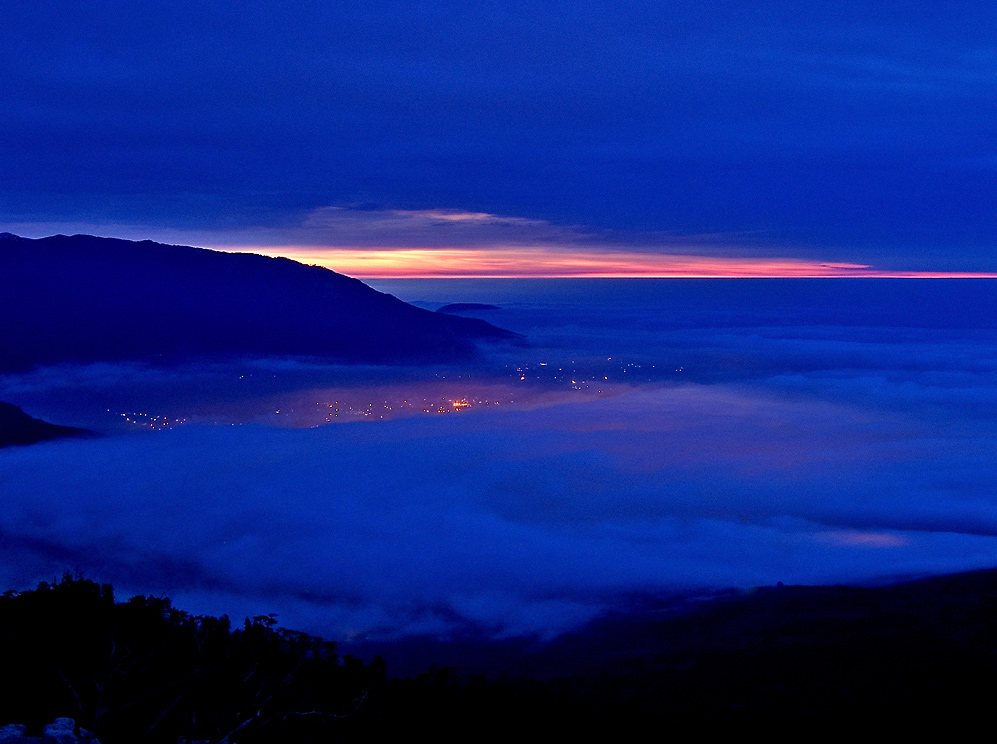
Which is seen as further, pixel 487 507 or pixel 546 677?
pixel 487 507

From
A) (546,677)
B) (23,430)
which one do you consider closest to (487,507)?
(546,677)

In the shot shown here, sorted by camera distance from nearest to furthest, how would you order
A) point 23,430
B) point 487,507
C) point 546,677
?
point 546,677, point 487,507, point 23,430

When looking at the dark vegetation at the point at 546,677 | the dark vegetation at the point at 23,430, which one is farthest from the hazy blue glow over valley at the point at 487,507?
the dark vegetation at the point at 546,677

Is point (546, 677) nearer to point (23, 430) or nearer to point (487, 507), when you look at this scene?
point (487, 507)

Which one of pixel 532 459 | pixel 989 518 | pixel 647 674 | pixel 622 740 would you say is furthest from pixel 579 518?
pixel 622 740

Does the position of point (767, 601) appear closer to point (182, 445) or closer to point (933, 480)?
point (933, 480)

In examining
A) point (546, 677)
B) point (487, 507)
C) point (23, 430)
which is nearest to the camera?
point (546, 677)

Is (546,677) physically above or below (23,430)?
below
